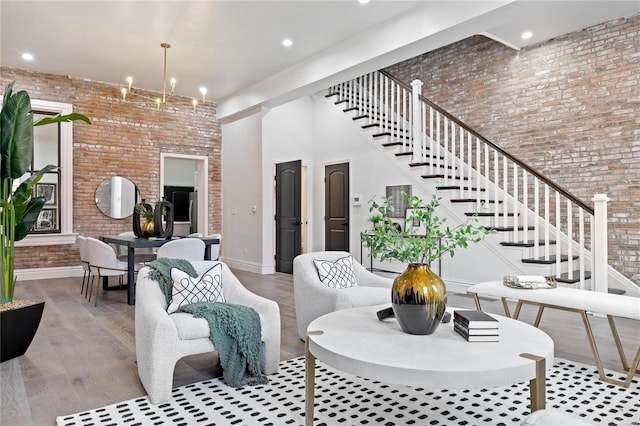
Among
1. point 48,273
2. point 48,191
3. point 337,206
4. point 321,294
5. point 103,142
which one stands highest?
point 103,142

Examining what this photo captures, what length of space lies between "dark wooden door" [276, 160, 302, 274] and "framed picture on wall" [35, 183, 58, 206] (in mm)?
3852

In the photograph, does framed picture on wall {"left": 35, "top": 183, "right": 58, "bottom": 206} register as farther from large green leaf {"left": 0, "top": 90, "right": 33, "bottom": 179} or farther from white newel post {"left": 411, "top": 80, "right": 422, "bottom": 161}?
white newel post {"left": 411, "top": 80, "right": 422, "bottom": 161}

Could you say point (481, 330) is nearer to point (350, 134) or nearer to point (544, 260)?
point (544, 260)

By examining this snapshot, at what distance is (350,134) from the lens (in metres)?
7.75

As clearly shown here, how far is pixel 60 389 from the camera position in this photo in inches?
106

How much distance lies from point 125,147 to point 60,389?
6055 millimetres

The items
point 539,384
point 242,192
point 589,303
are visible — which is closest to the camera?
point 539,384

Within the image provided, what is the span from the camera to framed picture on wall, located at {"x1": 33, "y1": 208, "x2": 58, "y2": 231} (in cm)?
711

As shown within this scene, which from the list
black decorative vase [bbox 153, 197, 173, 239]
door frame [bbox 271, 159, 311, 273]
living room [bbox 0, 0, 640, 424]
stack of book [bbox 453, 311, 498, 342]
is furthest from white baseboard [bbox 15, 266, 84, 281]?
stack of book [bbox 453, 311, 498, 342]

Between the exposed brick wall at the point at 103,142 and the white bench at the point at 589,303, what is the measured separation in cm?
668

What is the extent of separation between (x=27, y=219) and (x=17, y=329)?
2.98 feet

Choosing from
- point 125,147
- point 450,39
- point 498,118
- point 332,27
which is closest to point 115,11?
point 332,27

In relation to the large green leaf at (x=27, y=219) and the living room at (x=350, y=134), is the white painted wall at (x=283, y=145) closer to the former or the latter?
the living room at (x=350, y=134)

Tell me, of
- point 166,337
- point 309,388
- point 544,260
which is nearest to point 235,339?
point 166,337
